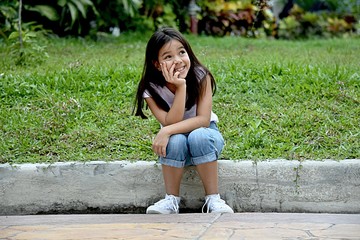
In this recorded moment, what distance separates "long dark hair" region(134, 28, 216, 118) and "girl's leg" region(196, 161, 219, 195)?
43 centimetres

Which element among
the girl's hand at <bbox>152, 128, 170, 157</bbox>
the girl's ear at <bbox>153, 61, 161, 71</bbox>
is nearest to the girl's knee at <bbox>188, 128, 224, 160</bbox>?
the girl's hand at <bbox>152, 128, 170, 157</bbox>

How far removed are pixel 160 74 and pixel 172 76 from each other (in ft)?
0.76

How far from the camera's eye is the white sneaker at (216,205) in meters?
4.47

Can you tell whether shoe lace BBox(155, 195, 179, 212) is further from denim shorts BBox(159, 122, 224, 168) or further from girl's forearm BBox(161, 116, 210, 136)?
girl's forearm BBox(161, 116, 210, 136)

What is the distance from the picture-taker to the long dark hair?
15.5ft

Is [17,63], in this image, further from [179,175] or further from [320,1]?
[320,1]

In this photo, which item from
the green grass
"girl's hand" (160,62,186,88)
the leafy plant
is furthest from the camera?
the leafy plant

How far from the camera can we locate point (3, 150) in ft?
16.7

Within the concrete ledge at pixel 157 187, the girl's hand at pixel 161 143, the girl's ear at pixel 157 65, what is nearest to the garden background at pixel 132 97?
the concrete ledge at pixel 157 187

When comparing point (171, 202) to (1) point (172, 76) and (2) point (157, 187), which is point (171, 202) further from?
(1) point (172, 76)

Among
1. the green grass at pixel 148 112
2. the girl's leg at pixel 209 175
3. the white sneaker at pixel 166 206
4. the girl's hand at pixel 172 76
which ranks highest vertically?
the girl's hand at pixel 172 76

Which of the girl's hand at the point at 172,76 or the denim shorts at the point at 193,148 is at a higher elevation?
the girl's hand at the point at 172,76

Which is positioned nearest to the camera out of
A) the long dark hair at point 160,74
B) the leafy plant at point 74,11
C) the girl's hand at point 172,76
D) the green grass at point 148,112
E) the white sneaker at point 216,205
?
the white sneaker at point 216,205

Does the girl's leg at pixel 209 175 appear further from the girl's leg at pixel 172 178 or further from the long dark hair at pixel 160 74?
the long dark hair at pixel 160 74
